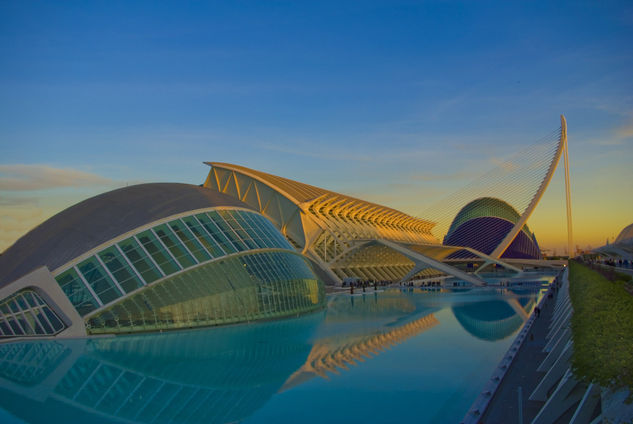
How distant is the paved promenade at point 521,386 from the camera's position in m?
9.80

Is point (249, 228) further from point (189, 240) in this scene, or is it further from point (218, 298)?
point (218, 298)

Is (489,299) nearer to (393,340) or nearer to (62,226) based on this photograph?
(393,340)

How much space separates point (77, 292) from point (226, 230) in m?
7.83

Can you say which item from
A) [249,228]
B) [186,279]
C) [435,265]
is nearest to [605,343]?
[186,279]

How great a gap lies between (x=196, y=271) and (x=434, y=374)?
1300 cm

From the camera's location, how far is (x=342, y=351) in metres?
16.8

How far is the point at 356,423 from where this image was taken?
9.97 metres

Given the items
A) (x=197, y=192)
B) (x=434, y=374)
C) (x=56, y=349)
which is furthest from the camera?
(x=197, y=192)

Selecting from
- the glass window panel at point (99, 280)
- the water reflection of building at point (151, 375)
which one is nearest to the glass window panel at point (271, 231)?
the water reflection of building at point (151, 375)

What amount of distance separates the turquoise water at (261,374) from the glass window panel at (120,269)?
2.27m

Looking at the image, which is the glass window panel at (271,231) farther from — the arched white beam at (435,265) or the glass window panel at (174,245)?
the arched white beam at (435,265)

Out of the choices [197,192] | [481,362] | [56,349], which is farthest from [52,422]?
[197,192]

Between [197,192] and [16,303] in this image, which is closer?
[16,303]

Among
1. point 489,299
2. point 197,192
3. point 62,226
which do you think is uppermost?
point 197,192
